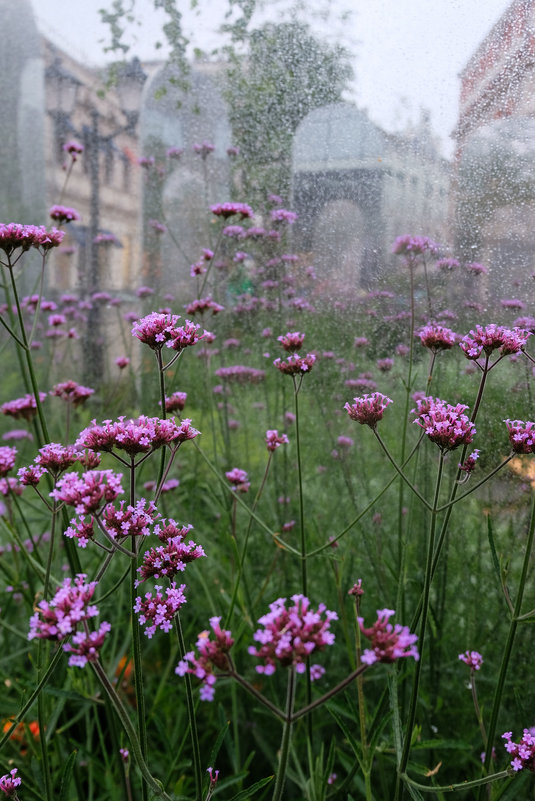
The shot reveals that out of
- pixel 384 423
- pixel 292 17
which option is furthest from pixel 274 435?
pixel 292 17

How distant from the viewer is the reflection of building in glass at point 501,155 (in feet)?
4.19

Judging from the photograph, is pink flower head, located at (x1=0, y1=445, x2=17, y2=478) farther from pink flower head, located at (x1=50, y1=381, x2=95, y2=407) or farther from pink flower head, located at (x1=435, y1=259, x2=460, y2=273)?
pink flower head, located at (x1=435, y1=259, x2=460, y2=273)

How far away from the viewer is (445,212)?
137 cm

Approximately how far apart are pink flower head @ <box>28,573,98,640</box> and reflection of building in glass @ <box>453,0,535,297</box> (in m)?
1.08

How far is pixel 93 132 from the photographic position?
2078 millimetres

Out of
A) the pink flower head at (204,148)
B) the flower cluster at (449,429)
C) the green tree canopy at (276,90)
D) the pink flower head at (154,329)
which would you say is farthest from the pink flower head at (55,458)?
the pink flower head at (204,148)

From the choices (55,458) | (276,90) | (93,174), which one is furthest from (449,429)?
(93,174)

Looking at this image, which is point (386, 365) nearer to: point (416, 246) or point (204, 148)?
point (416, 246)

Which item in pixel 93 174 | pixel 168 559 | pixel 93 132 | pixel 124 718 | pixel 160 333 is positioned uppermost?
pixel 93 132

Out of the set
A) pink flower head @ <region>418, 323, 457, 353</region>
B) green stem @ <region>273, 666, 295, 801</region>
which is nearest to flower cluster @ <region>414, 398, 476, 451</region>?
pink flower head @ <region>418, 323, 457, 353</region>

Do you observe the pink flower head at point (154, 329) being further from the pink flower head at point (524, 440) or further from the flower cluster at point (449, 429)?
the pink flower head at point (524, 440)

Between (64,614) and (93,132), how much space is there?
6.29 ft

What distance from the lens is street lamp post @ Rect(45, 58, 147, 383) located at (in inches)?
79.0

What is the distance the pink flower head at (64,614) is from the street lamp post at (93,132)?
169 cm
